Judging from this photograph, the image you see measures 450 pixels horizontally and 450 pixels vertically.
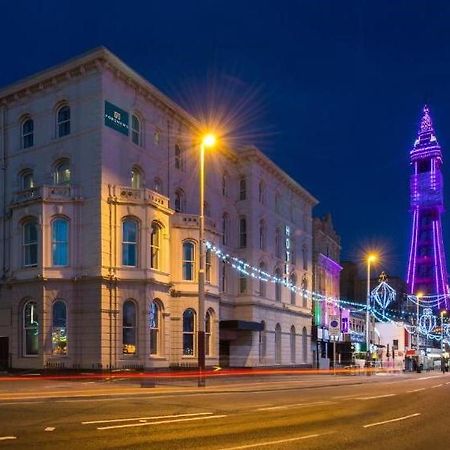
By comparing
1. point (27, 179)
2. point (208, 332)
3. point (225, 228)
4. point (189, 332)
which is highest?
point (27, 179)

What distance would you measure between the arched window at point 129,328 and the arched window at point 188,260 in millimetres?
5443

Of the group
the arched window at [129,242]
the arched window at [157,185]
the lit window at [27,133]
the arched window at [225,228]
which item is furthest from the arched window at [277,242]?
the lit window at [27,133]

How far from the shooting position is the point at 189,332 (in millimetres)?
39719

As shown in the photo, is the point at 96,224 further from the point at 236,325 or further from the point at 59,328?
the point at 236,325

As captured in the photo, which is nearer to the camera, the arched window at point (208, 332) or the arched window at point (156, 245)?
the arched window at point (156, 245)

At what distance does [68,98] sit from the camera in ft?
118

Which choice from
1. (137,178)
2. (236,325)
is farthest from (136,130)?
(236,325)

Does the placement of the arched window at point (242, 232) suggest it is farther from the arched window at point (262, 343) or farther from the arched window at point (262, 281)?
the arched window at point (262, 343)

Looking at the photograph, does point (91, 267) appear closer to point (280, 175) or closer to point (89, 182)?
point (89, 182)

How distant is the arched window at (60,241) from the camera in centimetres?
3466

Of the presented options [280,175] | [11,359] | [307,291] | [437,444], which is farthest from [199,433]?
[307,291]

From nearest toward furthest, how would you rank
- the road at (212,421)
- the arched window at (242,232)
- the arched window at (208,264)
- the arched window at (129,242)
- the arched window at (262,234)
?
the road at (212,421) < the arched window at (129,242) < the arched window at (208,264) < the arched window at (242,232) < the arched window at (262,234)

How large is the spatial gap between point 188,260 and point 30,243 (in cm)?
920

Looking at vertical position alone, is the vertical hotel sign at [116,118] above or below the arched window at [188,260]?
above
